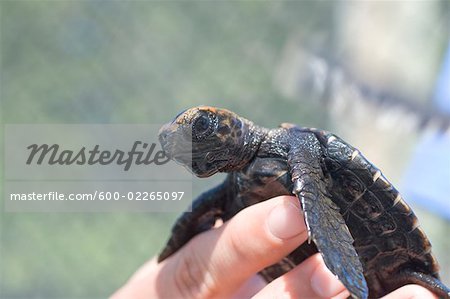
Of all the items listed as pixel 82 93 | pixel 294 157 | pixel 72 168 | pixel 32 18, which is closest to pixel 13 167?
pixel 72 168

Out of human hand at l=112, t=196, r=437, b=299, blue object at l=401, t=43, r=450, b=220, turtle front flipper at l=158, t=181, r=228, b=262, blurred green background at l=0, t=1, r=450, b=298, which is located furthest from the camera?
blurred green background at l=0, t=1, r=450, b=298

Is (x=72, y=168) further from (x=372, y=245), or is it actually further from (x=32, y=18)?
(x=372, y=245)

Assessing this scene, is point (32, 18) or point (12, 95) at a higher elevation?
point (32, 18)

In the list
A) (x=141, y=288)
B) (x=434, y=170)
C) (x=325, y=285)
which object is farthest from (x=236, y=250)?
(x=434, y=170)

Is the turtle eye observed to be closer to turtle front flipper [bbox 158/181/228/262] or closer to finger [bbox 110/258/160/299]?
turtle front flipper [bbox 158/181/228/262]

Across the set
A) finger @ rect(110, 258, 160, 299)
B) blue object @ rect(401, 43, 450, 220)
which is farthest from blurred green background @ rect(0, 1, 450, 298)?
finger @ rect(110, 258, 160, 299)

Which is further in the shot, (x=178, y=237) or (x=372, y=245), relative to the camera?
(x=178, y=237)
